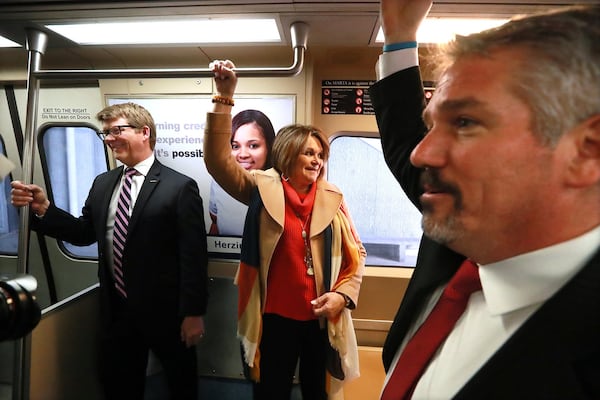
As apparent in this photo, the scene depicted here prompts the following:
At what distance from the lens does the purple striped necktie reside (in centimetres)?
194

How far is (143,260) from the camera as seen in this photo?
6.16 ft

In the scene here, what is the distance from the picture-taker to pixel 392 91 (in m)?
1.08

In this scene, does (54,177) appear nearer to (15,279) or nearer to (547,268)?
(15,279)

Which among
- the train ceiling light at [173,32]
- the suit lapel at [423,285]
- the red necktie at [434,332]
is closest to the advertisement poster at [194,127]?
the train ceiling light at [173,32]

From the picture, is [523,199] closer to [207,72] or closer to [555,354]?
[555,354]

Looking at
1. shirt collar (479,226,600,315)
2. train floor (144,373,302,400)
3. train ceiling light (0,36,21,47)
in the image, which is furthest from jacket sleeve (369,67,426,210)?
train floor (144,373,302,400)

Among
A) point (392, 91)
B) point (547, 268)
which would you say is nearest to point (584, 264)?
point (547, 268)

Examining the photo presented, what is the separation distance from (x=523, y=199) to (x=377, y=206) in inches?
76.7

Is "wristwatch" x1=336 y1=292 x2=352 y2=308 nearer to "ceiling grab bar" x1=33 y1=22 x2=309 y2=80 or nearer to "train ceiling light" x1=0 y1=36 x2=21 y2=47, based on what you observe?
"ceiling grab bar" x1=33 y1=22 x2=309 y2=80

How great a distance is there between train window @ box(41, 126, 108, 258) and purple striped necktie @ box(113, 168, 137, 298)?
101cm

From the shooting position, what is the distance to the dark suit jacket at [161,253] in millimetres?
1883

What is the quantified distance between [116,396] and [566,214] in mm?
2488

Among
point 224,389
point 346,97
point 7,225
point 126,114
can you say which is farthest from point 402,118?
point 7,225

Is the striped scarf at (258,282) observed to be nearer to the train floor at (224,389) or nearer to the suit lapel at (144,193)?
the suit lapel at (144,193)
